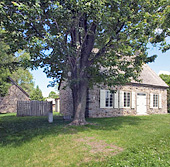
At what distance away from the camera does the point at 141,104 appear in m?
16.9

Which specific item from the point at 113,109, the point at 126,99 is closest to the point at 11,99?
the point at 113,109

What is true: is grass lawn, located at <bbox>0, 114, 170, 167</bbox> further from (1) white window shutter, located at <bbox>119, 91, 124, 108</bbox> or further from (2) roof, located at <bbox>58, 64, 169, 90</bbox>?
(2) roof, located at <bbox>58, 64, 169, 90</bbox>

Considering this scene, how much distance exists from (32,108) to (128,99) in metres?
9.40

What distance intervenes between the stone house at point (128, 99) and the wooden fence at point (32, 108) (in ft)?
7.32

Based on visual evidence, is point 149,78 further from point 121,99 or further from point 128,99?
point 121,99

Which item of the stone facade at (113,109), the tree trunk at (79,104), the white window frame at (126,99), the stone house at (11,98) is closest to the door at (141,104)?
the stone facade at (113,109)

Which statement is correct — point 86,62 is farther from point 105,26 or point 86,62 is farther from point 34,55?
point 34,55

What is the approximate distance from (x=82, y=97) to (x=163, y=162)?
222 inches

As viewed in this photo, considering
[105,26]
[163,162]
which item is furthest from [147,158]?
[105,26]

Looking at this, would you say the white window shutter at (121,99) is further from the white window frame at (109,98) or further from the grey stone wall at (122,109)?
the white window frame at (109,98)

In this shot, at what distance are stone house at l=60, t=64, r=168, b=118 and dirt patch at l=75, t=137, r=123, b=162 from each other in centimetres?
596

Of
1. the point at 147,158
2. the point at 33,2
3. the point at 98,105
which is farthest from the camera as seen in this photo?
the point at 98,105

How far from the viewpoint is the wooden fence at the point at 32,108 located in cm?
1647

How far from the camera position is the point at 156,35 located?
9.70 m
